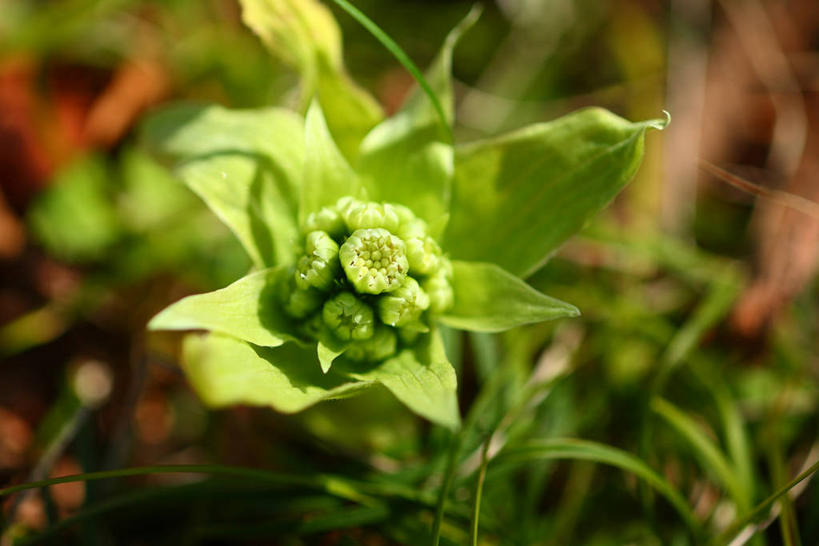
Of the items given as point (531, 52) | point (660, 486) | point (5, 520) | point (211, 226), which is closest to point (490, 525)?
point (660, 486)

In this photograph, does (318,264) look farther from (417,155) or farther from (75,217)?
(75,217)

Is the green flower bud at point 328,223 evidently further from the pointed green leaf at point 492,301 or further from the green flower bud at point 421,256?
the pointed green leaf at point 492,301

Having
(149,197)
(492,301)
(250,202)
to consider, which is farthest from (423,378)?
(149,197)

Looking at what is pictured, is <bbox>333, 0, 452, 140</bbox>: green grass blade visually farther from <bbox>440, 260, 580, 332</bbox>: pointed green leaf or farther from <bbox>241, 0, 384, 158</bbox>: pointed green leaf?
<bbox>440, 260, 580, 332</bbox>: pointed green leaf

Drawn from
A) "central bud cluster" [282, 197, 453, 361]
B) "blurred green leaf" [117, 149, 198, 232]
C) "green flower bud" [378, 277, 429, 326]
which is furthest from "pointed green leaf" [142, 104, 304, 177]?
"blurred green leaf" [117, 149, 198, 232]

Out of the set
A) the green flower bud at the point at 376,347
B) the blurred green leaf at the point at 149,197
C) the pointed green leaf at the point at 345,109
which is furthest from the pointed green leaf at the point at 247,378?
the blurred green leaf at the point at 149,197

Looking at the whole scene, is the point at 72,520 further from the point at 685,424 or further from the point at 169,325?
the point at 685,424

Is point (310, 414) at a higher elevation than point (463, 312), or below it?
below
